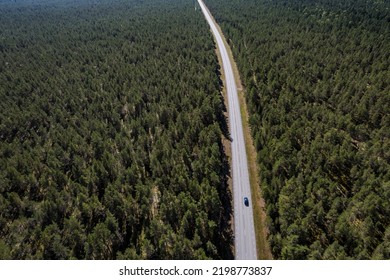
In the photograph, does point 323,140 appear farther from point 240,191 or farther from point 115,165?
point 115,165

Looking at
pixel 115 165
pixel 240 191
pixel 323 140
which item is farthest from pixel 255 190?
pixel 115 165

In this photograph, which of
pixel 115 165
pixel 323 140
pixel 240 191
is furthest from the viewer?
pixel 115 165

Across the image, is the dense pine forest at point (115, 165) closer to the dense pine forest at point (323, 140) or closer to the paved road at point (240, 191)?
the paved road at point (240, 191)

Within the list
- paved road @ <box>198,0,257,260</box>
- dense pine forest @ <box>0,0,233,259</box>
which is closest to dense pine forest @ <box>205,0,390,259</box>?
paved road @ <box>198,0,257,260</box>

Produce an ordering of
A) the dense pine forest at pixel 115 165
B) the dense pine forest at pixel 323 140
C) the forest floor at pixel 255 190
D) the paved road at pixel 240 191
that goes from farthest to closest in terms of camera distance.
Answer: the dense pine forest at pixel 115 165 < the paved road at pixel 240 191 < the forest floor at pixel 255 190 < the dense pine forest at pixel 323 140

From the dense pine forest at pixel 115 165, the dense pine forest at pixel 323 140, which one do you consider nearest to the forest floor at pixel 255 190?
the dense pine forest at pixel 323 140

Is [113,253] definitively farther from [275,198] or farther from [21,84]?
[21,84]

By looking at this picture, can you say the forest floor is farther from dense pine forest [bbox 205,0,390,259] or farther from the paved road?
dense pine forest [bbox 205,0,390,259]
